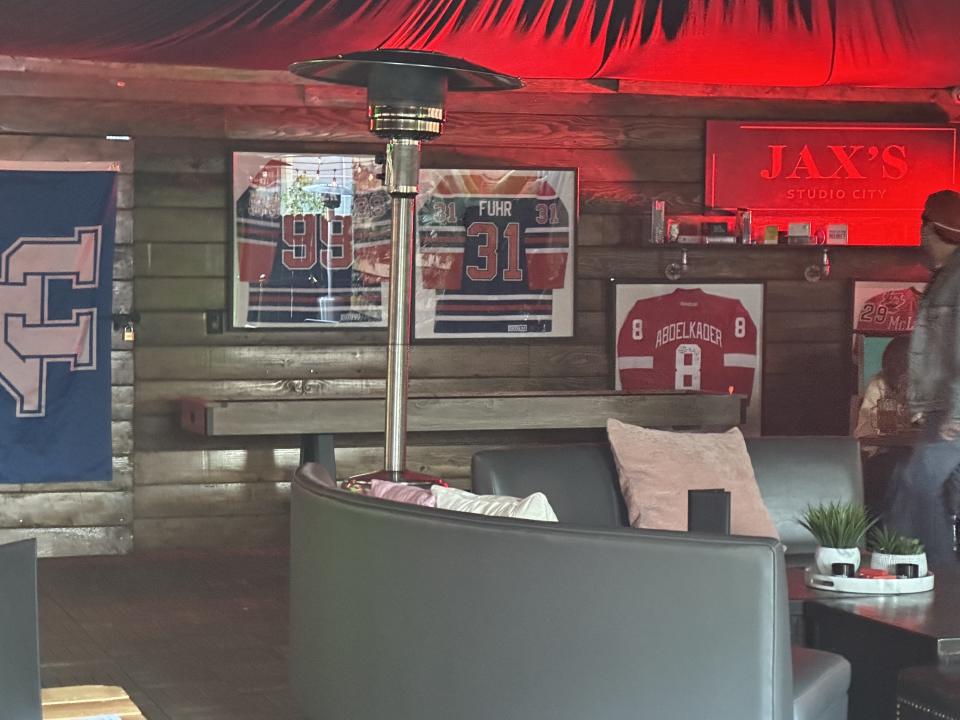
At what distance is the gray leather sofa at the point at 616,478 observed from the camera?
4531mm

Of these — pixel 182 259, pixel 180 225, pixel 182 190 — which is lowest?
pixel 182 259

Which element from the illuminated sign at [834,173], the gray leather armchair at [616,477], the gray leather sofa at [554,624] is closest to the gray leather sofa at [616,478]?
the gray leather armchair at [616,477]

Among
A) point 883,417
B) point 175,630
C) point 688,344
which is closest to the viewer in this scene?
point 175,630

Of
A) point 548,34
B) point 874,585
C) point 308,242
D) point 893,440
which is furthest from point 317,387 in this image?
point 874,585

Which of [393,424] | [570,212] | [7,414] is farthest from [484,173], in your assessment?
[393,424]

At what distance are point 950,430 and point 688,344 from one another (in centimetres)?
258

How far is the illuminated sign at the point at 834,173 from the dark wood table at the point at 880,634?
13.1 feet

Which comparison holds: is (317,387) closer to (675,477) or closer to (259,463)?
(259,463)

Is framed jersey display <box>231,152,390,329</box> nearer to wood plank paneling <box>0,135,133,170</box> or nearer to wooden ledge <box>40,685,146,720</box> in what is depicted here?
wood plank paneling <box>0,135,133,170</box>

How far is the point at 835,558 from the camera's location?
12.3ft

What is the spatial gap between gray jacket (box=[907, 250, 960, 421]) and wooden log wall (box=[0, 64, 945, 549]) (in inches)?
97.7

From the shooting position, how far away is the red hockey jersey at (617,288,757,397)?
7.34 meters

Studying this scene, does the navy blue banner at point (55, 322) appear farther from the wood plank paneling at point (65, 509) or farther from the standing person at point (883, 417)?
the standing person at point (883, 417)

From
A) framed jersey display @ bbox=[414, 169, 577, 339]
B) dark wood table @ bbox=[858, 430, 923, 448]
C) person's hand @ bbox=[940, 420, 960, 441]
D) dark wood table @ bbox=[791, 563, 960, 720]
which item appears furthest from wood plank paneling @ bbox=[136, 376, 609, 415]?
dark wood table @ bbox=[791, 563, 960, 720]
